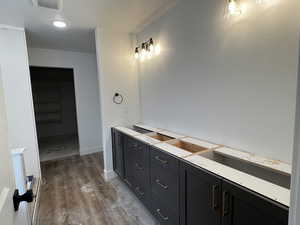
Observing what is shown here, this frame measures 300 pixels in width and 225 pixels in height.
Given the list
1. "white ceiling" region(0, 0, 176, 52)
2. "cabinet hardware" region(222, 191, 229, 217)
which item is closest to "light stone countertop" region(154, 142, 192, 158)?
"cabinet hardware" region(222, 191, 229, 217)

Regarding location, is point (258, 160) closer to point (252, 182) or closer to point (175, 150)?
point (252, 182)

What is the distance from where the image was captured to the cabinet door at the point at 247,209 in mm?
828

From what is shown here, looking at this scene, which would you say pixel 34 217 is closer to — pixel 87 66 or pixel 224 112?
pixel 224 112

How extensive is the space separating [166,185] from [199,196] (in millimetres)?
438

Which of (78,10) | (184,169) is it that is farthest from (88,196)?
(78,10)

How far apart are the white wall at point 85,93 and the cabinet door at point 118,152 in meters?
1.76

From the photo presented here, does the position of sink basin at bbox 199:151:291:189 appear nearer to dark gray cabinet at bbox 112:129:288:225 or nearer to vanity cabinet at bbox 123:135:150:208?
dark gray cabinet at bbox 112:129:288:225

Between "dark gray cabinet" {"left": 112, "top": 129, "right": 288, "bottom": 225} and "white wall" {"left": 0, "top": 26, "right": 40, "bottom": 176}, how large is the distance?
179 centimetres

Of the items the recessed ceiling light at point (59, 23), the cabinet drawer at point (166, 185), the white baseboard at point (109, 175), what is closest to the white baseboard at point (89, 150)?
the white baseboard at point (109, 175)

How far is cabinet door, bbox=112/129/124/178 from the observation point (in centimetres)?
270

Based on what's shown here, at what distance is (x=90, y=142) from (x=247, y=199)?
4.18 meters

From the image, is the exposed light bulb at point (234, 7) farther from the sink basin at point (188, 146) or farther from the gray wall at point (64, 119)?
the gray wall at point (64, 119)

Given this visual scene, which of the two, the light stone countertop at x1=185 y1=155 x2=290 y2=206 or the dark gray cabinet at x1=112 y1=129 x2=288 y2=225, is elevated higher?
the light stone countertop at x1=185 y1=155 x2=290 y2=206

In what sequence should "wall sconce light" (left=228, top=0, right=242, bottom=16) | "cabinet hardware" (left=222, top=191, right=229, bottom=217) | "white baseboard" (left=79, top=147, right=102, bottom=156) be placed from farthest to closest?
"white baseboard" (left=79, top=147, right=102, bottom=156), "wall sconce light" (left=228, top=0, right=242, bottom=16), "cabinet hardware" (left=222, top=191, right=229, bottom=217)
